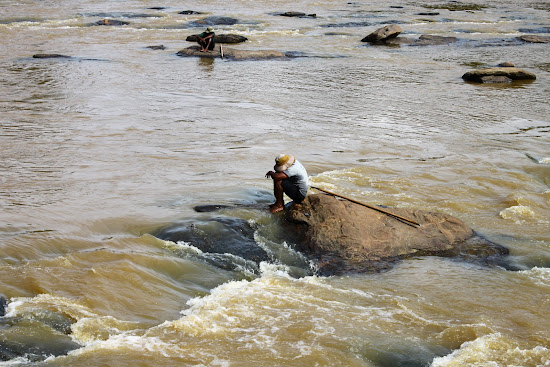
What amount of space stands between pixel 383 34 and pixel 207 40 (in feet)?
25.6

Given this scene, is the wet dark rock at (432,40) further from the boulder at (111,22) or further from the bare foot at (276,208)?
the bare foot at (276,208)

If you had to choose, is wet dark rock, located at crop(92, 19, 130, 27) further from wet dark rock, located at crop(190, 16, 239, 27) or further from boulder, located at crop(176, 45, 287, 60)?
boulder, located at crop(176, 45, 287, 60)

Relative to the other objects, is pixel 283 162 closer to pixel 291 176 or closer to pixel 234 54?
pixel 291 176

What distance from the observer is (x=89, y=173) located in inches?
401

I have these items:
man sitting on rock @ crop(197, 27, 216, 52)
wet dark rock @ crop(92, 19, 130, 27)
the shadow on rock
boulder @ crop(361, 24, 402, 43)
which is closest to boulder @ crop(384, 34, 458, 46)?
boulder @ crop(361, 24, 402, 43)

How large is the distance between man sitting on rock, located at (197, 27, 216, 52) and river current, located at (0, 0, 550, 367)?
107cm

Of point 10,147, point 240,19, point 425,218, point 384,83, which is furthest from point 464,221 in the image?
point 240,19

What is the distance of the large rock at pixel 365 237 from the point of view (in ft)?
24.2

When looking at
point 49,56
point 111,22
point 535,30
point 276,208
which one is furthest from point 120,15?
point 276,208

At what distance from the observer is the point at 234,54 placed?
22875 millimetres

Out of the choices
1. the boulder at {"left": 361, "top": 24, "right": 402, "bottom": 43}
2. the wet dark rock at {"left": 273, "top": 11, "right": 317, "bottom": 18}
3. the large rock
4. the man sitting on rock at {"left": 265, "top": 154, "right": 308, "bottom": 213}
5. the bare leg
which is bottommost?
the large rock

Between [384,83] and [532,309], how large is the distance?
13.0 meters

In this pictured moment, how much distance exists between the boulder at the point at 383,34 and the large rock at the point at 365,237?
19.7m

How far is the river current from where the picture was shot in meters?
5.64
